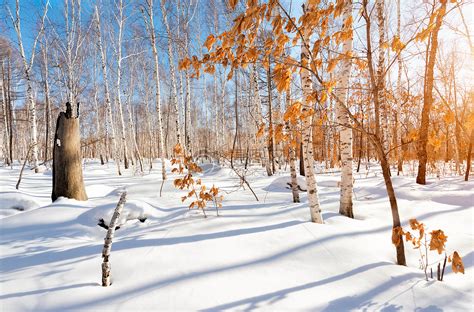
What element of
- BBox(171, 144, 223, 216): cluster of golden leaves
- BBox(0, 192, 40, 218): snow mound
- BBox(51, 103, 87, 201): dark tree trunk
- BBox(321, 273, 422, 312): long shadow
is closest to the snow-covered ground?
BBox(321, 273, 422, 312): long shadow

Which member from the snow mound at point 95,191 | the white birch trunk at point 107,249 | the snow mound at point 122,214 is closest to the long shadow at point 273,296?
the white birch trunk at point 107,249

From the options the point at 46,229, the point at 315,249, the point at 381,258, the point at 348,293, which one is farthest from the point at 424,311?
the point at 46,229

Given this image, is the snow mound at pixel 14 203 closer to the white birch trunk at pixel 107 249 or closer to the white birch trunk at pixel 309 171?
the white birch trunk at pixel 107 249

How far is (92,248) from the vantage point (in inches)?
94.3

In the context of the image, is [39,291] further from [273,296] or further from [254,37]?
[254,37]

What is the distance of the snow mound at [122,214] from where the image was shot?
325cm

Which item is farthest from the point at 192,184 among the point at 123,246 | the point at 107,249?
the point at 107,249

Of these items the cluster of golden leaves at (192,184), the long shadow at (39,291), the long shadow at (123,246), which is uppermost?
the cluster of golden leaves at (192,184)

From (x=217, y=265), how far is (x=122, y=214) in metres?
2.11

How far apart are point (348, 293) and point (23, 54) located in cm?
1474

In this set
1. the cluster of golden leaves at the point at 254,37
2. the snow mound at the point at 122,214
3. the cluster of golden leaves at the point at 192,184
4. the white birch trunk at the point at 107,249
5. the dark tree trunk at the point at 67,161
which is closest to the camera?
the cluster of golden leaves at the point at 254,37

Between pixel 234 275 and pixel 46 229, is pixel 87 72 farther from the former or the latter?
pixel 234 275

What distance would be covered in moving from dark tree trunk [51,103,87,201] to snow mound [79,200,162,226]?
1355mm

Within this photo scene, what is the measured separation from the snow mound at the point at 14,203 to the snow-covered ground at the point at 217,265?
3.43ft
